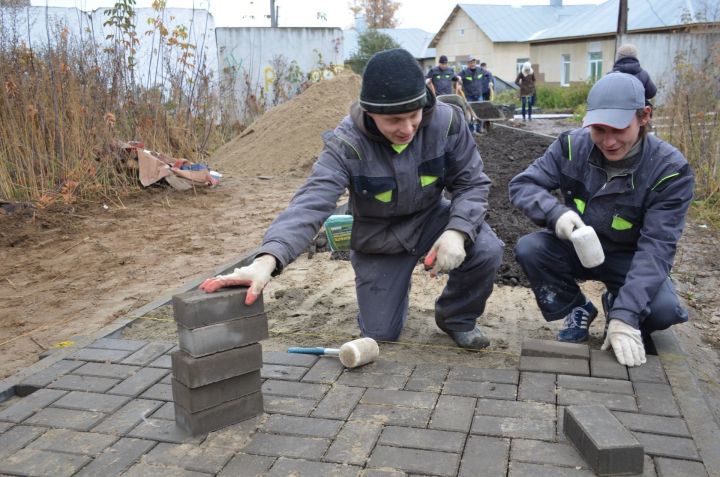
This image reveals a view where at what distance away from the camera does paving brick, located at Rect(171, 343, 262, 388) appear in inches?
106

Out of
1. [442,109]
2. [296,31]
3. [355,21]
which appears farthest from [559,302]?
[355,21]

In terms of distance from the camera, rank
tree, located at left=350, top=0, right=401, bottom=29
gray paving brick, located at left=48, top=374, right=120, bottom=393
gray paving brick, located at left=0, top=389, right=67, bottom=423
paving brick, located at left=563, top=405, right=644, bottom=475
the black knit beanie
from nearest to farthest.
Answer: paving brick, located at left=563, top=405, right=644, bottom=475, gray paving brick, located at left=0, top=389, right=67, bottom=423, the black knit beanie, gray paving brick, located at left=48, top=374, right=120, bottom=393, tree, located at left=350, top=0, right=401, bottom=29

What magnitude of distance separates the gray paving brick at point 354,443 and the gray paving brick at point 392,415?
5cm

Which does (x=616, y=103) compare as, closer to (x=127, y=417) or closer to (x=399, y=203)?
(x=399, y=203)

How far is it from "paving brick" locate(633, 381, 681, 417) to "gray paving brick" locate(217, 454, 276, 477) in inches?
63.0

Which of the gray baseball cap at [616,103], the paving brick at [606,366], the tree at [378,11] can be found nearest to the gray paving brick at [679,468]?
the paving brick at [606,366]

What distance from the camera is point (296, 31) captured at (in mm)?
20141

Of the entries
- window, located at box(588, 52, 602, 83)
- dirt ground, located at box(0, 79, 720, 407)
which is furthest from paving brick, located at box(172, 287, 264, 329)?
window, located at box(588, 52, 602, 83)

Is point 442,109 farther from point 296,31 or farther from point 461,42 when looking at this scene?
point 461,42

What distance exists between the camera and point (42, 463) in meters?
2.60

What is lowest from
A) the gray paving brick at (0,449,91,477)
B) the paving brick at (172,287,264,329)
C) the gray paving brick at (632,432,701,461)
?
the gray paving brick at (0,449,91,477)

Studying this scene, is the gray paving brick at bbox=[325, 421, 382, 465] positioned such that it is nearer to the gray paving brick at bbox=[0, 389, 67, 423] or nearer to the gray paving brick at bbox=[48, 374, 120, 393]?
the gray paving brick at bbox=[48, 374, 120, 393]

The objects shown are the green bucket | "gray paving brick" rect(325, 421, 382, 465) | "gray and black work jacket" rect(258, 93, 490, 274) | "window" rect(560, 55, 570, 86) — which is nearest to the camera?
"gray paving brick" rect(325, 421, 382, 465)

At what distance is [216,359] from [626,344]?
1960 millimetres
